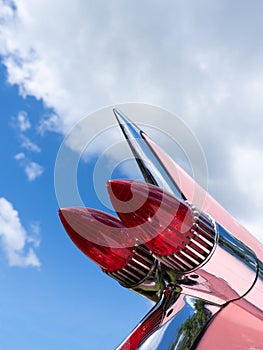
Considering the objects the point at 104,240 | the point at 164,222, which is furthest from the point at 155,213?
the point at 104,240

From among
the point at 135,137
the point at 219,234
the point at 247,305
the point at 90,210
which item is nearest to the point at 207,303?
the point at 247,305

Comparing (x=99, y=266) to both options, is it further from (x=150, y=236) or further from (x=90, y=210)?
(x=150, y=236)

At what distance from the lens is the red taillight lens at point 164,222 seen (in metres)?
1.82

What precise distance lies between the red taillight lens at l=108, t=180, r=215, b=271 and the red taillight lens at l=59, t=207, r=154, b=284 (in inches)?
7.6

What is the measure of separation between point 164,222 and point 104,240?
0.40m

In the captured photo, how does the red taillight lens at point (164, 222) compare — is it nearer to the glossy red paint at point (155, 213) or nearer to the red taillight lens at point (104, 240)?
the glossy red paint at point (155, 213)

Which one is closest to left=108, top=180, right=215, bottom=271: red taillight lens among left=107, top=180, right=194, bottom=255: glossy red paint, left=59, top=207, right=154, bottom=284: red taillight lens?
left=107, top=180, right=194, bottom=255: glossy red paint

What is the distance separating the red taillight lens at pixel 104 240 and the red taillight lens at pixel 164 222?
0.19 m

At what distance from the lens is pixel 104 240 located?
6.95 feet

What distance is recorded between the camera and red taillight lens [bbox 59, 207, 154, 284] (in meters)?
2.11

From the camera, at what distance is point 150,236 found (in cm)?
189

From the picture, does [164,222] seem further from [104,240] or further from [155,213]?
[104,240]

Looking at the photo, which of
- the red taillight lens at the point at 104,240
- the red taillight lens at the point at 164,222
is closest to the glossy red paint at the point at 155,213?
the red taillight lens at the point at 164,222

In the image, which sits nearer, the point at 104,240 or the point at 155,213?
the point at 155,213
